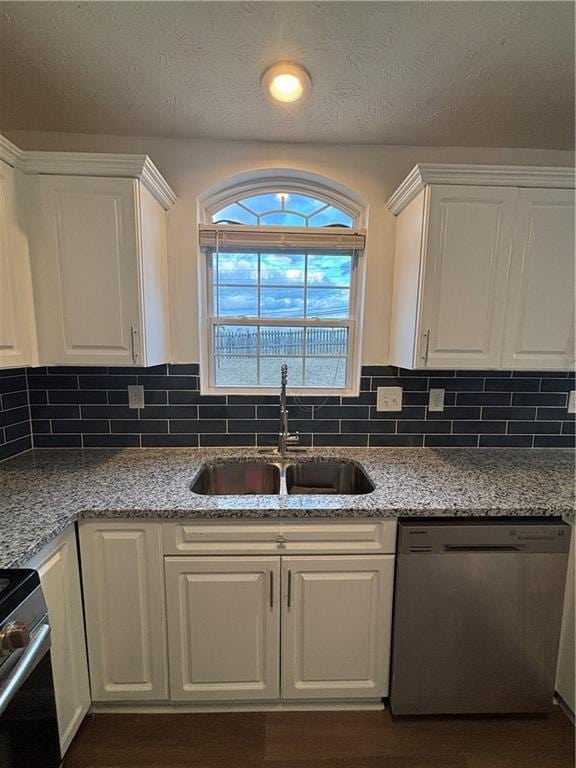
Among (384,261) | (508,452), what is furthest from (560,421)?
(384,261)

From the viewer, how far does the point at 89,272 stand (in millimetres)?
1410

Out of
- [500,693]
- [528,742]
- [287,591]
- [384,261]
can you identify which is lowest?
[528,742]

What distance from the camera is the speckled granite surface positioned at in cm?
119

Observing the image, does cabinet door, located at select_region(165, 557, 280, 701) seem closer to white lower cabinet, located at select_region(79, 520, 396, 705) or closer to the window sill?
white lower cabinet, located at select_region(79, 520, 396, 705)

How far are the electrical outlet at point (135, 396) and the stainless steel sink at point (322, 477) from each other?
880 millimetres

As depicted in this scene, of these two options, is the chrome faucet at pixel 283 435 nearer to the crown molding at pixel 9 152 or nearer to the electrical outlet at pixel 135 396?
the electrical outlet at pixel 135 396

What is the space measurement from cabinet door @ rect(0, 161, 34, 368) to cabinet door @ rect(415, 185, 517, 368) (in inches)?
67.5

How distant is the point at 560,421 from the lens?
6.18 ft

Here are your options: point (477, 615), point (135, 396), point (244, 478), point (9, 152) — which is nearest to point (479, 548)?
point (477, 615)

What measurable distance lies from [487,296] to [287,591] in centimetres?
153

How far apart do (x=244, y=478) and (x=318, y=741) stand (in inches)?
42.1

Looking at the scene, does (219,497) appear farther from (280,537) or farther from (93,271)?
(93,271)

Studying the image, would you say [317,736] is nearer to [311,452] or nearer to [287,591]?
[287,591]

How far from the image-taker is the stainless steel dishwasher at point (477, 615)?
1262mm
